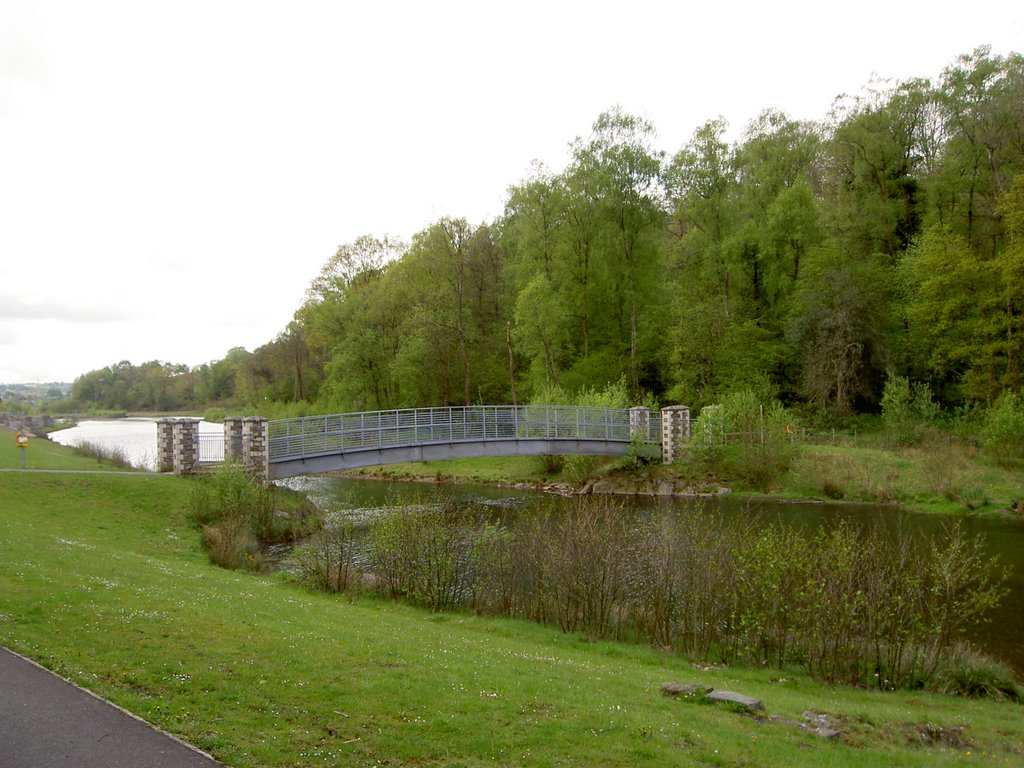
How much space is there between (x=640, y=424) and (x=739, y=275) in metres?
15.5

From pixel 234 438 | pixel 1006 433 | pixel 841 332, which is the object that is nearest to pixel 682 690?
pixel 234 438

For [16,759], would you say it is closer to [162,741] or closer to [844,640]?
[162,741]

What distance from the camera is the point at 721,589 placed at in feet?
43.2

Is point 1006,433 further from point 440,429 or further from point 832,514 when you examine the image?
point 440,429

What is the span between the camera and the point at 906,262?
4350 centimetres

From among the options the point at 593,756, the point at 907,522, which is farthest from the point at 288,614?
the point at 907,522

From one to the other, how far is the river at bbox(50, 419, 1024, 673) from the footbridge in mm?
2092

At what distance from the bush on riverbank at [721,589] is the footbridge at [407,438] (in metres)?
12.6

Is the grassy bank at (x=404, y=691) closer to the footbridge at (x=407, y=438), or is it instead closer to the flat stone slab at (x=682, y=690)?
the flat stone slab at (x=682, y=690)

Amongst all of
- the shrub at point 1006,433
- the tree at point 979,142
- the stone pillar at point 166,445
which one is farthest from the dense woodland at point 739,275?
the stone pillar at point 166,445

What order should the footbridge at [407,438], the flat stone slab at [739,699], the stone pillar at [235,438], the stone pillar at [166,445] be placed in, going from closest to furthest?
the flat stone slab at [739,699]
the stone pillar at [166,445]
the stone pillar at [235,438]
the footbridge at [407,438]

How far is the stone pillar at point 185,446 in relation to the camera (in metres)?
27.8

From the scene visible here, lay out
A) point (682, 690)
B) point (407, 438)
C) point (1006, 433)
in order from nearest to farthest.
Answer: point (682, 690)
point (1006, 433)
point (407, 438)

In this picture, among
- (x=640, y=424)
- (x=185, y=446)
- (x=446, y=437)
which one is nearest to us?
(x=185, y=446)
